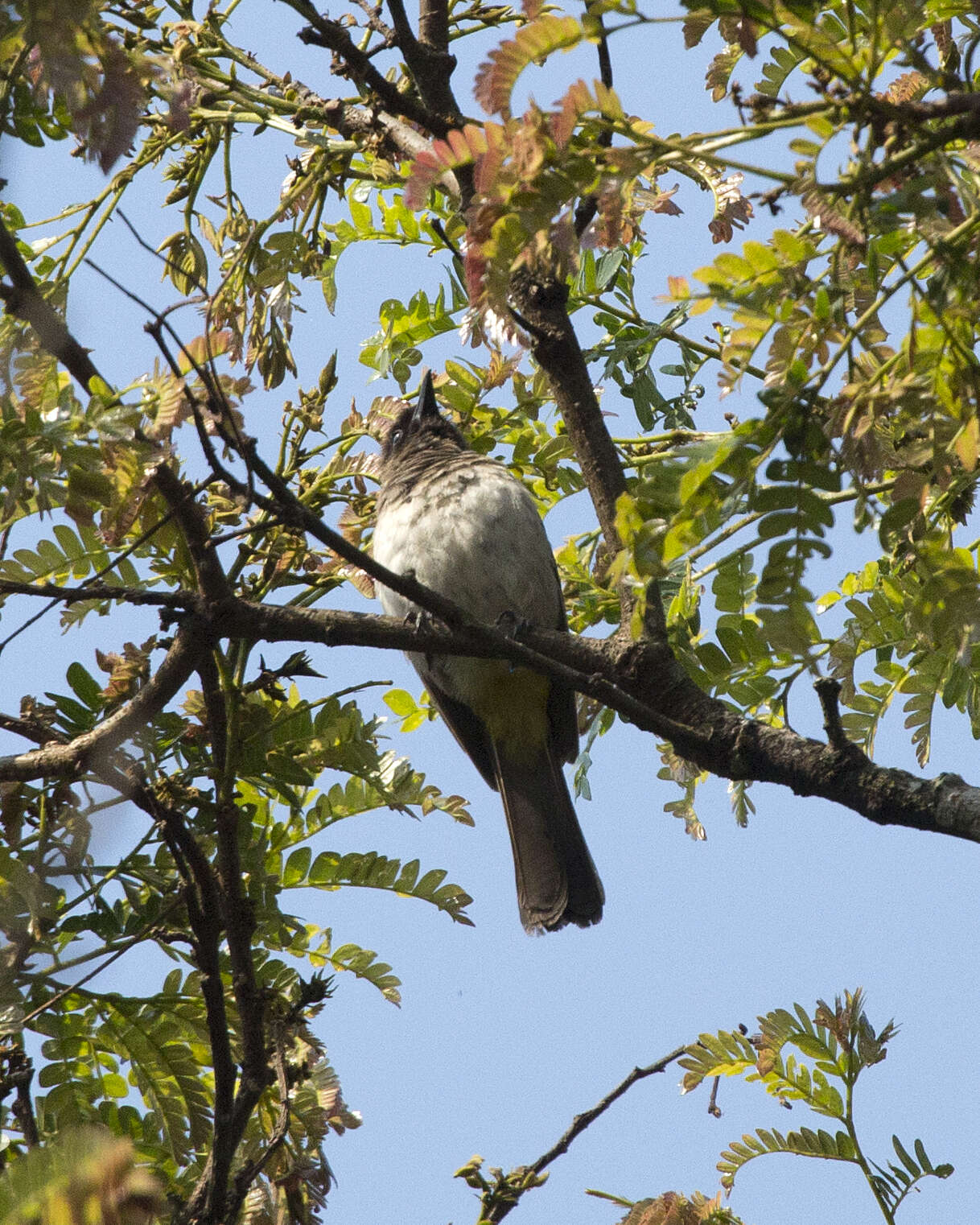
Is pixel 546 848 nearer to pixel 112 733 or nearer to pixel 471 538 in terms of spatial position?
pixel 471 538

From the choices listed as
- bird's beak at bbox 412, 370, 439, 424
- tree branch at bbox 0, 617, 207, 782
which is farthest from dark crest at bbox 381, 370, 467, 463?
tree branch at bbox 0, 617, 207, 782

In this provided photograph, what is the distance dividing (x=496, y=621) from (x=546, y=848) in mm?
884

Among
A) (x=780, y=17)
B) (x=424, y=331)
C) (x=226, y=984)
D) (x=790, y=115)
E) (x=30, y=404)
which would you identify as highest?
(x=424, y=331)

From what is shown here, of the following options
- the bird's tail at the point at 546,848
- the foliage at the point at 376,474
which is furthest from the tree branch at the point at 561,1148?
the bird's tail at the point at 546,848

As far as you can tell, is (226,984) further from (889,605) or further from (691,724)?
(889,605)

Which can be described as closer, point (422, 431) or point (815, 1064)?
point (815, 1064)

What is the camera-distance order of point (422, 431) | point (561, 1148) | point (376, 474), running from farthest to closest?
point (422, 431)
point (376, 474)
point (561, 1148)

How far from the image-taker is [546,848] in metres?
5.05

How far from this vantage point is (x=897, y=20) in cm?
172

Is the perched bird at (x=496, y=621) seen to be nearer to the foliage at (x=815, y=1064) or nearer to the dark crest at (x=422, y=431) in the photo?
the dark crest at (x=422, y=431)

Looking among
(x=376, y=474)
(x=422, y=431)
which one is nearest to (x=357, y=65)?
(x=376, y=474)

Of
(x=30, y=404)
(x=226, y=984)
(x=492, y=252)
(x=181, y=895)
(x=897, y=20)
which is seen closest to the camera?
(x=897, y=20)

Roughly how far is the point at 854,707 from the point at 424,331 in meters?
1.84

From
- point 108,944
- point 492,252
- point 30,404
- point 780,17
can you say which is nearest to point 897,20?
point 780,17
